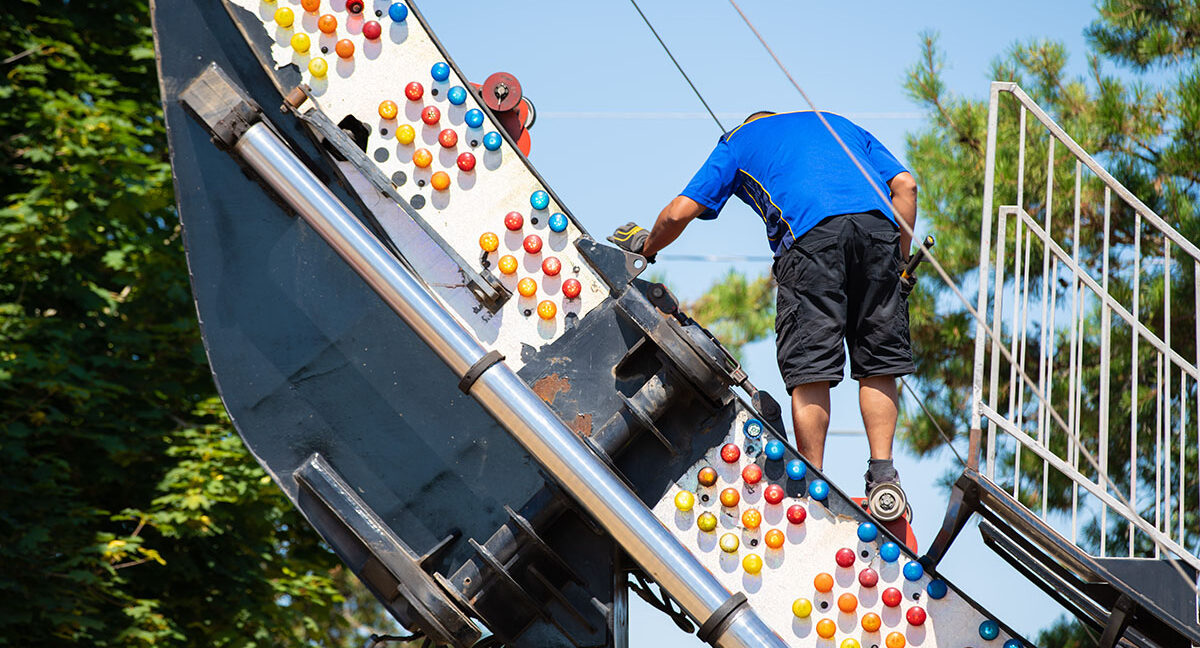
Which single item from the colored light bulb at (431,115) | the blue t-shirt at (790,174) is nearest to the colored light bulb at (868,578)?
the blue t-shirt at (790,174)

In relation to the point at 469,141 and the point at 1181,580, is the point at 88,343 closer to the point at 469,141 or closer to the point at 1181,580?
the point at 469,141

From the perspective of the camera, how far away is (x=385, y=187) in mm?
3631

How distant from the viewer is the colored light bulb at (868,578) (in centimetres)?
331

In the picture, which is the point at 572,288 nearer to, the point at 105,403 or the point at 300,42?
the point at 300,42

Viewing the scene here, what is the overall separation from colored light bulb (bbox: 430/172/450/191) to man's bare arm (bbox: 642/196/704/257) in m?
0.67

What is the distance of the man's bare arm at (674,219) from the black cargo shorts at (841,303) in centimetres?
31

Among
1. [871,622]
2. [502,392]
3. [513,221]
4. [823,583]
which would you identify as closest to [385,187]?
[513,221]

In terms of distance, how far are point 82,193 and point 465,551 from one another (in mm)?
8315

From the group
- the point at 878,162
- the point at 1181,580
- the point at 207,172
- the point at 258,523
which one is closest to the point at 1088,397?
the point at 878,162

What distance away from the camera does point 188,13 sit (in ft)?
13.0

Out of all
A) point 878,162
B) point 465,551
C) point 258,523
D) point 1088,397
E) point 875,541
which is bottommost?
point 258,523

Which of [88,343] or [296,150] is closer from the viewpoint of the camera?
[296,150]

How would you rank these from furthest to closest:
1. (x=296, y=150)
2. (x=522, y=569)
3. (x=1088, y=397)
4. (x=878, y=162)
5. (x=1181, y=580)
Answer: (x=1088, y=397) < (x=878, y=162) < (x=296, y=150) < (x=522, y=569) < (x=1181, y=580)

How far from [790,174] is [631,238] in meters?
0.59
